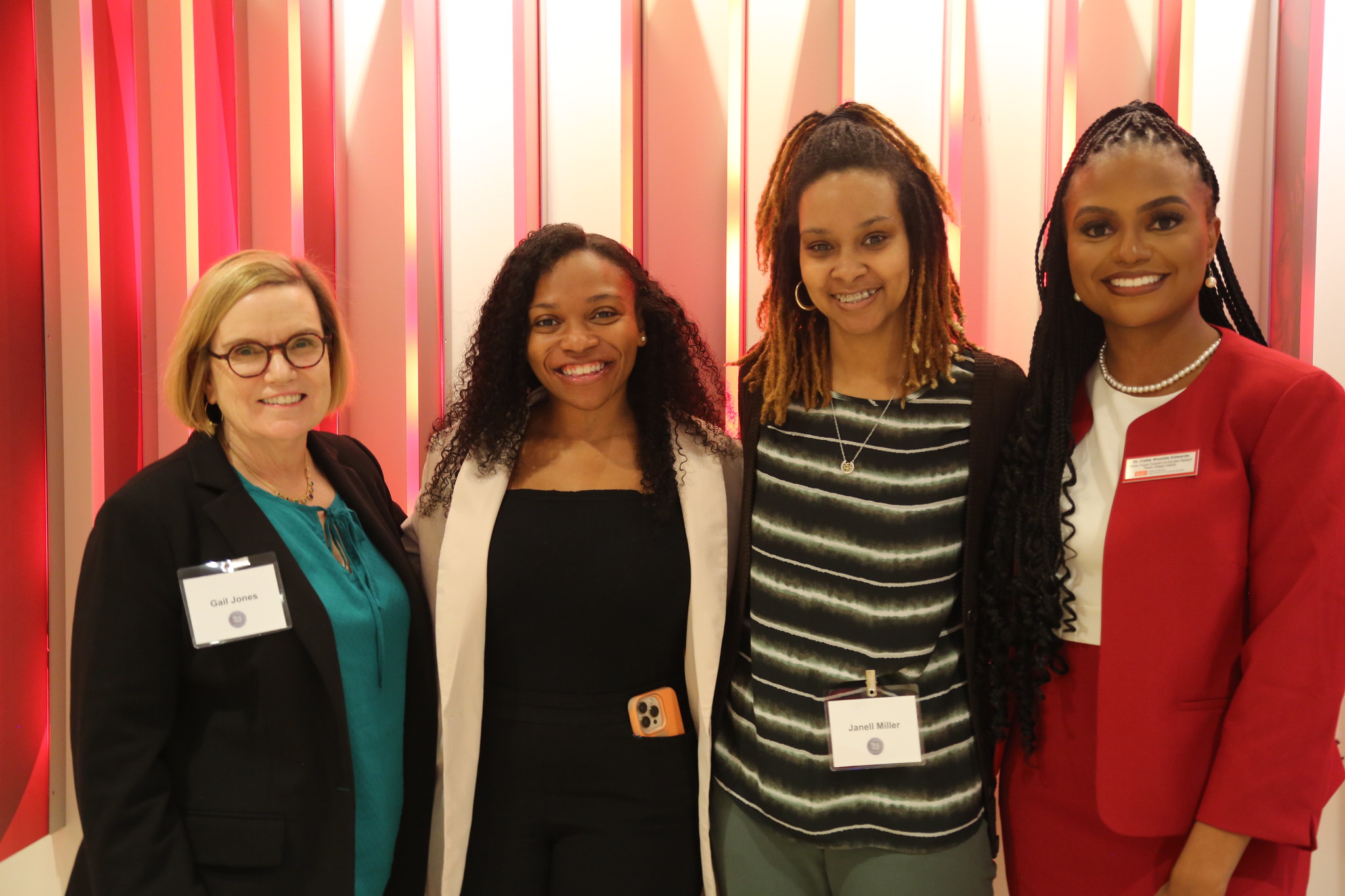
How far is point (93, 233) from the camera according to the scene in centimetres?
241

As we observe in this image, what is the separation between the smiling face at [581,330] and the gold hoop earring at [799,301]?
38 centimetres

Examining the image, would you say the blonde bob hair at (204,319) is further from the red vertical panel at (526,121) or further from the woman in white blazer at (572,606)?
the red vertical panel at (526,121)

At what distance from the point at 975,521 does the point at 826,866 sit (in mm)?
733

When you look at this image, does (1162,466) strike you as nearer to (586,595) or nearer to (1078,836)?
(1078,836)

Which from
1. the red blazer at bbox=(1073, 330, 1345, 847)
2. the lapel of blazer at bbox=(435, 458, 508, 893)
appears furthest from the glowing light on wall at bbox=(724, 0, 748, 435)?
the red blazer at bbox=(1073, 330, 1345, 847)

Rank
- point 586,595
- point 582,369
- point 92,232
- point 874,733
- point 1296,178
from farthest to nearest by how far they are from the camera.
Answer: point 92,232
point 1296,178
point 582,369
point 586,595
point 874,733

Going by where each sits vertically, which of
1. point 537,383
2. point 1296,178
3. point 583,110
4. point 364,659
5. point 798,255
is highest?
point 583,110

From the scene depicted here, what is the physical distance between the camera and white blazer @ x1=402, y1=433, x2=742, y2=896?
1.87 m

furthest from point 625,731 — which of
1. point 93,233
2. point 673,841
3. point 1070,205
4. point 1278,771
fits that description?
point 93,233

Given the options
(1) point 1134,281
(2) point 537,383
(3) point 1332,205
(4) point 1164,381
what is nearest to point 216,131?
(2) point 537,383

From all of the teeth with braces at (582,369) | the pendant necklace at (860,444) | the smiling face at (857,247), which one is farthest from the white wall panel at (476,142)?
the pendant necklace at (860,444)

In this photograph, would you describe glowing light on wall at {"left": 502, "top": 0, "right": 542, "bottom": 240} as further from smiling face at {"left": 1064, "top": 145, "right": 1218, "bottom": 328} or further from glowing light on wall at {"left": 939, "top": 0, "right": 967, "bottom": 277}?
smiling face at {"left": 1064, "top": 145, "right": 1218, "bottom": 328}

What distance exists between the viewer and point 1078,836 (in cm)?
170

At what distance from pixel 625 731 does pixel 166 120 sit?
2177 millimetres
